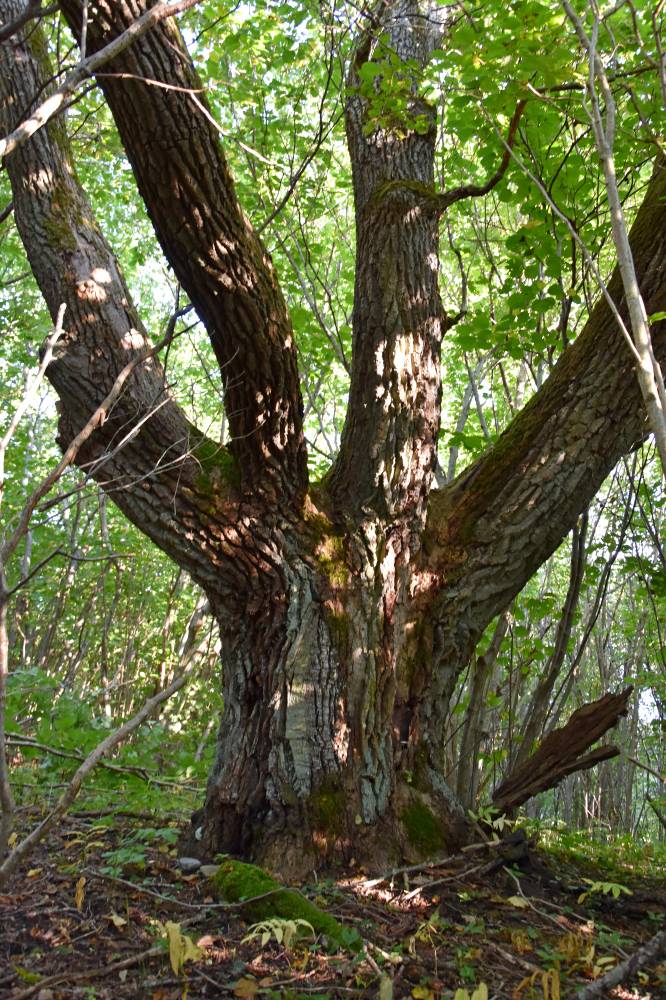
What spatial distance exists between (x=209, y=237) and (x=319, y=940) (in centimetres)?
251

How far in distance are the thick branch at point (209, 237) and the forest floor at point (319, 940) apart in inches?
66.0

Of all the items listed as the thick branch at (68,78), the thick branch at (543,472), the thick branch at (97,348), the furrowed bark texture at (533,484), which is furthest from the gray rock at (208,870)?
the thick branch at (68,78)

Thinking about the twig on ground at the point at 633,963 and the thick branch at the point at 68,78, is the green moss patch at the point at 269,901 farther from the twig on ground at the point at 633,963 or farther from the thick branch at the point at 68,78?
the thick branch at the point at 68,78

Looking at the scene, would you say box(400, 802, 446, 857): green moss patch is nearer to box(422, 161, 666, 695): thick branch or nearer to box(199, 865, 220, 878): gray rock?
box(422, 161, 666, 695): thick branch

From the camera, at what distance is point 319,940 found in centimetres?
233

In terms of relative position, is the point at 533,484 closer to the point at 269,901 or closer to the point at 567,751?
the point at 567,751

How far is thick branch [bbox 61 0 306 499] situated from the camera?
2.43 m

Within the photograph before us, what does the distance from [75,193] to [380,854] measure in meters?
3.20

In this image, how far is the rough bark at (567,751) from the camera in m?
3.31

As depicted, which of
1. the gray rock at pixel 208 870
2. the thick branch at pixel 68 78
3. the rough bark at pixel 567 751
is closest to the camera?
the thick branch at pixel 68 78

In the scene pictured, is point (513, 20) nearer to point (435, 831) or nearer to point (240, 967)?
point (435, 831)

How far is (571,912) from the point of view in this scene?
2.80m

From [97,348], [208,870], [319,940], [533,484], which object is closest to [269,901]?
[319,940]

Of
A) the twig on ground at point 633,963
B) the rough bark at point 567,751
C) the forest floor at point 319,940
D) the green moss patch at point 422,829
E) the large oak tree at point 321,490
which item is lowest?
the forest floor at point 319,940
